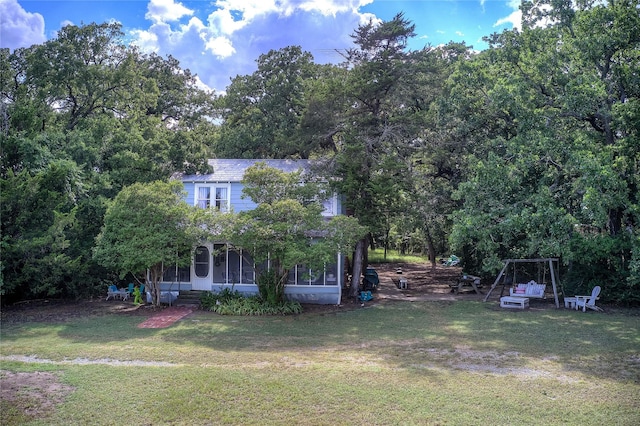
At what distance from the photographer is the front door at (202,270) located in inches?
778

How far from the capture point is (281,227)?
15406mm

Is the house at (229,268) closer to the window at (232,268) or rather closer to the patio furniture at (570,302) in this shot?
the window at (232,268)

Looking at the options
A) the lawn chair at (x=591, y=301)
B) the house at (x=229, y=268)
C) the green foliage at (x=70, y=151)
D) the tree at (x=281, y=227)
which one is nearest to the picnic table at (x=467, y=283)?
the lawn chair at (x=591, y=301)

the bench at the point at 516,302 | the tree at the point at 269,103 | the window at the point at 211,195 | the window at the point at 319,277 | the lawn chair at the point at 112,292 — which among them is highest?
the tree at the point at 269,103

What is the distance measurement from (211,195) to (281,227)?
264 inches

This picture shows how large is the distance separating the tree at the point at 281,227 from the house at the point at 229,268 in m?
1.63

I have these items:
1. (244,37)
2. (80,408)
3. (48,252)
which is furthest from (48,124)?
(80,408)

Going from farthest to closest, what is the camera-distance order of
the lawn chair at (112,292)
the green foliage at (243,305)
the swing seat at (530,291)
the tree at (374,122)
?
the lawn chair at (112,292), the tree at (374,122), the swing seat at (530,291), the green foliage at (243,305)

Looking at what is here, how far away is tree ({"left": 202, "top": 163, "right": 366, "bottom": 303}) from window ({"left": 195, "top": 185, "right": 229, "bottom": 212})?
3.84 meters

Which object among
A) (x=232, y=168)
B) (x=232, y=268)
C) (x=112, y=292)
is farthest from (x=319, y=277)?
(x=112, y=292)

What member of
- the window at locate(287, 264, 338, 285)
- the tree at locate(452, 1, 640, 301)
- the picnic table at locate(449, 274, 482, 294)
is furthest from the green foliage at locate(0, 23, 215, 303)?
the picnic table at locate(449, 274, 482, 294)

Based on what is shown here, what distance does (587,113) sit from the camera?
16672 millimetres

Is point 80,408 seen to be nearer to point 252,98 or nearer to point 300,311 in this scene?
point 300,311

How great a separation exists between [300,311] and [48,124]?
54.1 feet
